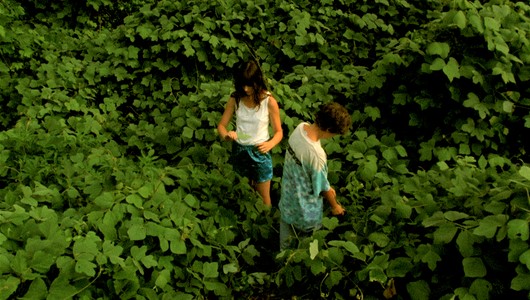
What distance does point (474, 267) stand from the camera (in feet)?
8.66

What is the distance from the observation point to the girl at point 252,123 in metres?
3.71

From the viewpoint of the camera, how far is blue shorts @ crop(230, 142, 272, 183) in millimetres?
3977

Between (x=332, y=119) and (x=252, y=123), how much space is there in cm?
95

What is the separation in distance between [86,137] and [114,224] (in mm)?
1898

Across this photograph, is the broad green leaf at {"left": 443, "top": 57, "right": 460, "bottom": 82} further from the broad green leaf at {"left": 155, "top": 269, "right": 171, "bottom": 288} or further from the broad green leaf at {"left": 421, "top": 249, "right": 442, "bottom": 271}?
the broad green leaf at {"left": 155, "top": 269, "right": 171, "bottom": 288}

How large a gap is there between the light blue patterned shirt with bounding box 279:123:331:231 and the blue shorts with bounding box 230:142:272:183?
1.84 ft

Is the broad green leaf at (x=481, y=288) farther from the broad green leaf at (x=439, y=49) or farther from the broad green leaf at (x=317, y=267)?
the broad green leaf at (x=439, y=49)

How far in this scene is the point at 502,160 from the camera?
4234 millimetres

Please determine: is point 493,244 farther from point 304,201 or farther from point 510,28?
point 510,28

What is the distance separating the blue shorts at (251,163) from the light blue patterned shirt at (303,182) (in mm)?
560

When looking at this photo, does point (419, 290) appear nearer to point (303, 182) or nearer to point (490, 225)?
point (490, 225)

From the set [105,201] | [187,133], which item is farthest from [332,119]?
[187,133]

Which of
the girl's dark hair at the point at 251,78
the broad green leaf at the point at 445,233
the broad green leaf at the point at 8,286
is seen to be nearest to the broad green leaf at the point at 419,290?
the broad green leaf at the point at 445,233

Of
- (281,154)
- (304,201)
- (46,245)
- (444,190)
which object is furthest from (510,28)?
(46,245)
